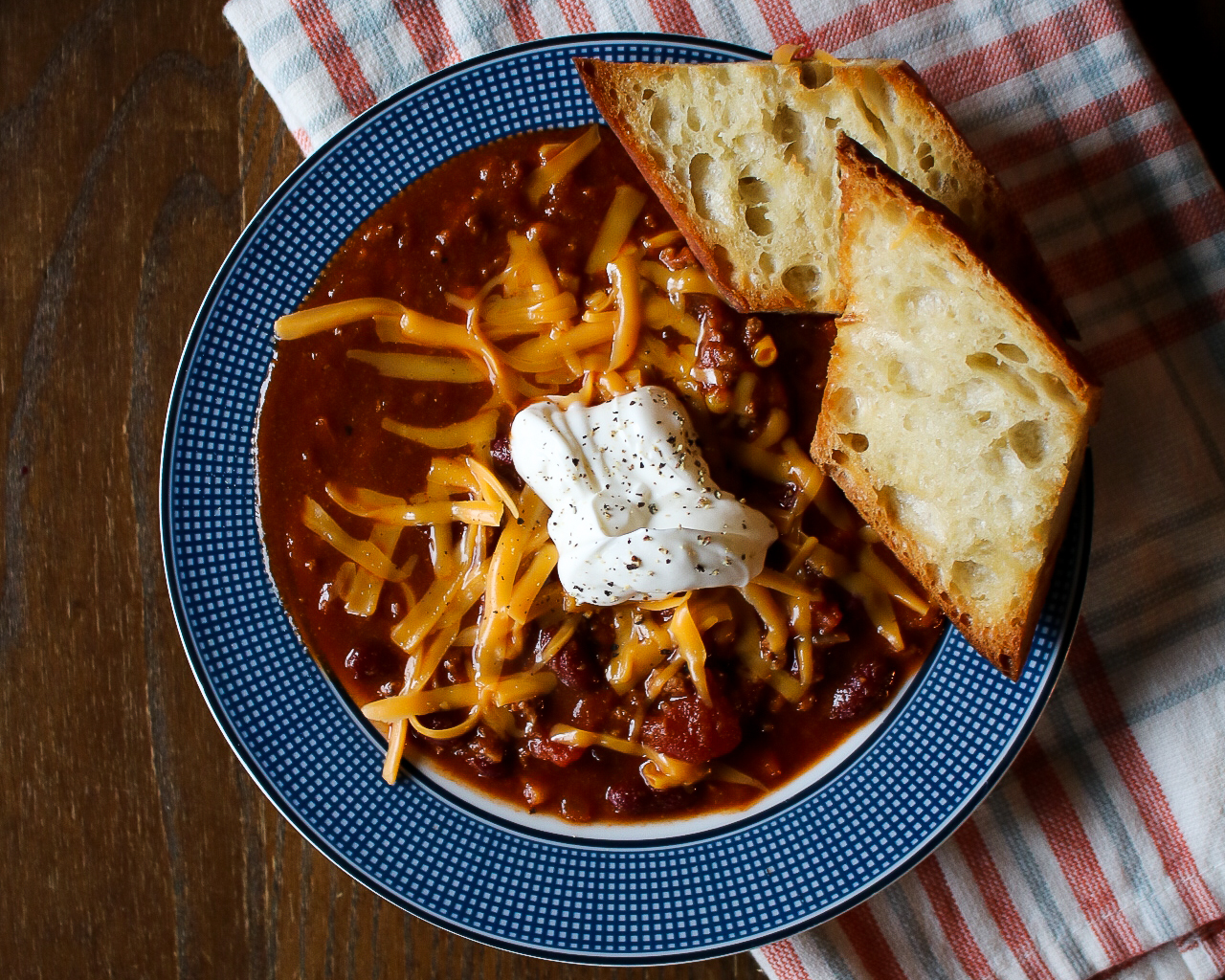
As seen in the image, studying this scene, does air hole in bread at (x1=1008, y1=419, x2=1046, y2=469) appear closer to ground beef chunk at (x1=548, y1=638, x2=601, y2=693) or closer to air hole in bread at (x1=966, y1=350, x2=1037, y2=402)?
air hole in bread at (x1=966, y1=350, x2=1037, y2=402)

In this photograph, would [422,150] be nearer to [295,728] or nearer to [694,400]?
[694,400]

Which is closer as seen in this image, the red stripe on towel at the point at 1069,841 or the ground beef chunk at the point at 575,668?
the ground beef chunk at the point at 575,668

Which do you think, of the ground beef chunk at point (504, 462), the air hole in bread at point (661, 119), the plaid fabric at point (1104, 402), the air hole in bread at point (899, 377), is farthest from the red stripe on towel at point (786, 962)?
the air hole in bread at point (661, 119)

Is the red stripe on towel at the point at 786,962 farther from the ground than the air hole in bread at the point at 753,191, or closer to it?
closer to it

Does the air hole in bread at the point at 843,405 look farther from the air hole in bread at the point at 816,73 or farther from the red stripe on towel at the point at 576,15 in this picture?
the red stripe on towel at the point at 576,15

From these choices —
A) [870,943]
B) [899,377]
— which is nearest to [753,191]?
[899,377]

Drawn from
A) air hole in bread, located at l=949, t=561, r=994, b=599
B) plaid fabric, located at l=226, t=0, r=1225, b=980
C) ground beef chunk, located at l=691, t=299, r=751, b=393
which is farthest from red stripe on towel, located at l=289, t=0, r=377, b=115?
air hole in bread, located at l=949, t=561, r=994, b=599
